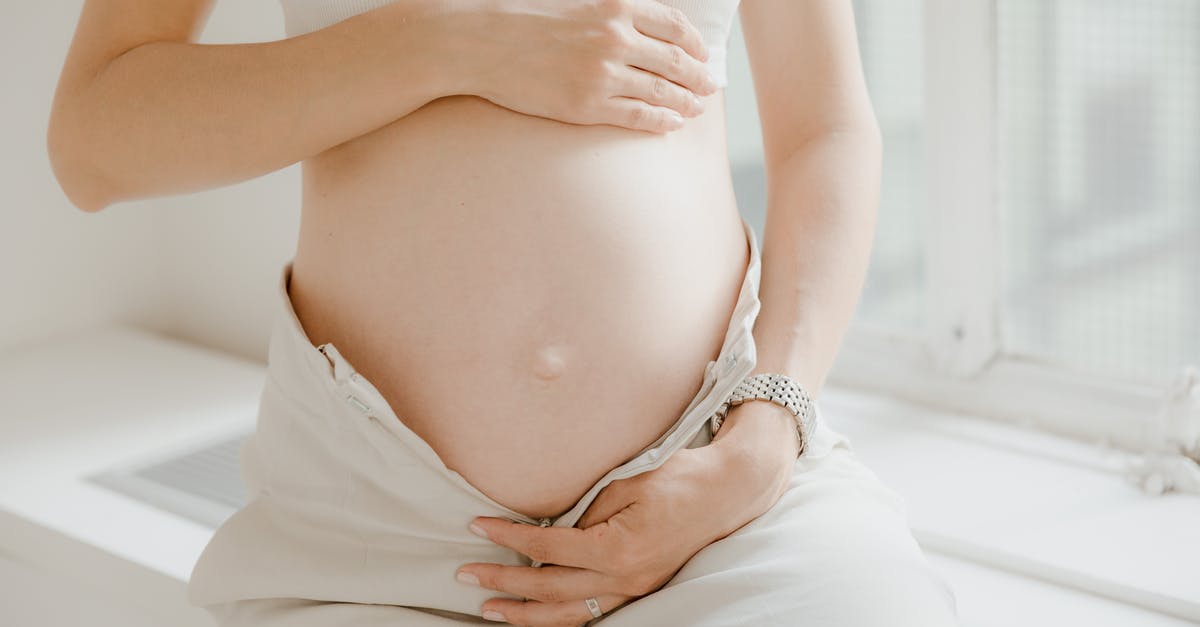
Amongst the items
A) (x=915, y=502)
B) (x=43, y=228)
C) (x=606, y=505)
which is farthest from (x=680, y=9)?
(x=43, y=228)

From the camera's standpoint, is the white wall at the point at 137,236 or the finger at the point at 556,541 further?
the white wall at the point at 137,236

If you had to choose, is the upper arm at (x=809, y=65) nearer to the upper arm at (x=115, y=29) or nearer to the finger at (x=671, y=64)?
the finger at (x=671, y=64)

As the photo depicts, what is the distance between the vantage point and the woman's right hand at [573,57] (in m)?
0.96

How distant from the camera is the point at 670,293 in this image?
102cm

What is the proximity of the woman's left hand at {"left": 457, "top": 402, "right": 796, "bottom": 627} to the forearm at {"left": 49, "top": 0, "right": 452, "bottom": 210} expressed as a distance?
12.3 inches

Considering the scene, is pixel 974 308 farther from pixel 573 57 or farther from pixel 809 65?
pixel 573 57

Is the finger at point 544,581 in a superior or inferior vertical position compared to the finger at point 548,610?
superior

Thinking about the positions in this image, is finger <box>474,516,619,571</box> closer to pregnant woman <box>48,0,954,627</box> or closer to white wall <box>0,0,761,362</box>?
pregnant woman <box>48,0,954,627</box>

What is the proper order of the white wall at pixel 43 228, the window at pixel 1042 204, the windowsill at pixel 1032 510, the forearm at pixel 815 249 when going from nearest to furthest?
the forearm at pixel 815 249
the windowsill at pixel 1032 510
the window at pixel 1042 204
the white wall at pixel 43 228

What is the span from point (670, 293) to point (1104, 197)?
2.86 feet

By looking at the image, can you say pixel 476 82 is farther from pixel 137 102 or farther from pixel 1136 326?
pixel 1136 326

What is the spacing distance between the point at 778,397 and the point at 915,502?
64 centimetres

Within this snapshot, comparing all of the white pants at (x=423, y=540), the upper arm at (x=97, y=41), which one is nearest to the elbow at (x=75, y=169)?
the upper arm at (x=97, y=41)

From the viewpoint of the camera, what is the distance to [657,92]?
3.31 ft
